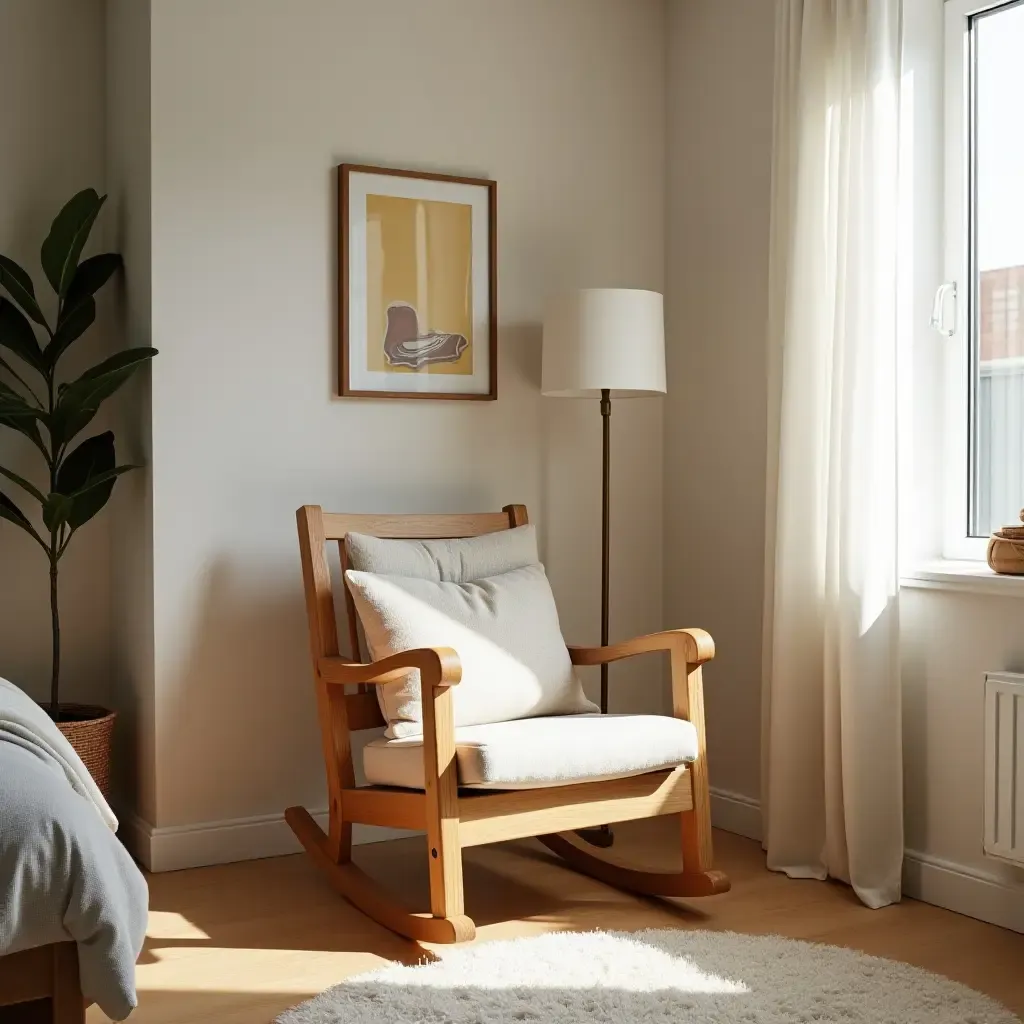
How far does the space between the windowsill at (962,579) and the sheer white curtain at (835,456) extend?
0.27ft

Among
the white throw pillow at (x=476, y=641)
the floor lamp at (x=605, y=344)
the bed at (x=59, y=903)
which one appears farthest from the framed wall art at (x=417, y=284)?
the bed at (x=59, y=903)

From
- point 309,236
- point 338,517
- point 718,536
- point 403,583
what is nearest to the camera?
point 403,583

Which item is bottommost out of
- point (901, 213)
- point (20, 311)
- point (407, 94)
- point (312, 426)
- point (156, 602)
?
point (156, 602)

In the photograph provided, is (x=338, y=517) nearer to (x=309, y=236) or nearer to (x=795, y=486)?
(x=309, y=236)

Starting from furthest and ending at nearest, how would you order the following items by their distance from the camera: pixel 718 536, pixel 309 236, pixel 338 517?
pixel 718 536, pixel 309 236, pixel 338 517

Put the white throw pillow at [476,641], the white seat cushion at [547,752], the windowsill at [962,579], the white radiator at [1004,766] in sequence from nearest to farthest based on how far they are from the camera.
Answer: the white seat cushion at [547,752]
the white radiator at [1004,766]
the windowsill at [962,579]
the white throw pillow at [476,641]

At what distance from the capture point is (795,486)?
10.1 ft

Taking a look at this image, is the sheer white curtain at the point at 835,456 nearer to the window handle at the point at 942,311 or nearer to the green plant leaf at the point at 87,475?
the window handle at the point at 942,311

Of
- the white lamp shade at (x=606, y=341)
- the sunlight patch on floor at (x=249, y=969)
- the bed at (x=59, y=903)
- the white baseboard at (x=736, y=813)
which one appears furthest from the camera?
the white baseboard at (x=736, y=813)

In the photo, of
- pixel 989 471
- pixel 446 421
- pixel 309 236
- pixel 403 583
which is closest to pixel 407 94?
pixel 309 236

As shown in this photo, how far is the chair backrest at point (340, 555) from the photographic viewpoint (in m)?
2.98

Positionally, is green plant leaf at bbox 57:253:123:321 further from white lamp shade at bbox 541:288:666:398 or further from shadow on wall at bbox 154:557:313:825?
white lamp shade at bbox 541:288:666:398

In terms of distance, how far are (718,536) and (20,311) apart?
82.4 inches

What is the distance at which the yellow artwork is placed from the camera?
3426 mm
